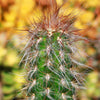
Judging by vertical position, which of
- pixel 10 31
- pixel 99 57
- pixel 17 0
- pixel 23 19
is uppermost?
pixel 17 0

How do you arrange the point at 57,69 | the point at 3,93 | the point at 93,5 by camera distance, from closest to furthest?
the point at 57,69, the point at 3,93, the point at 93,5

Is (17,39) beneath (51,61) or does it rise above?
→ above

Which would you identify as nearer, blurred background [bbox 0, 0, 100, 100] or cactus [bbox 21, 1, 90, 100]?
cactus [bbox 21, 1, 90, 100]

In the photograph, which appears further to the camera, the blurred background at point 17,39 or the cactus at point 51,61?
the blurred background at point 17,39

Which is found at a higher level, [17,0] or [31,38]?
[17,0]

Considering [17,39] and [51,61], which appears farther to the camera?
[17,39]

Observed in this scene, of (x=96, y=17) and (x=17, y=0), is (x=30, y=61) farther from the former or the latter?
(x=96, y=17)

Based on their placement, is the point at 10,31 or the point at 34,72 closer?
the point at 34,72

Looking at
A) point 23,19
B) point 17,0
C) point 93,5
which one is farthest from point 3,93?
point 93,5
